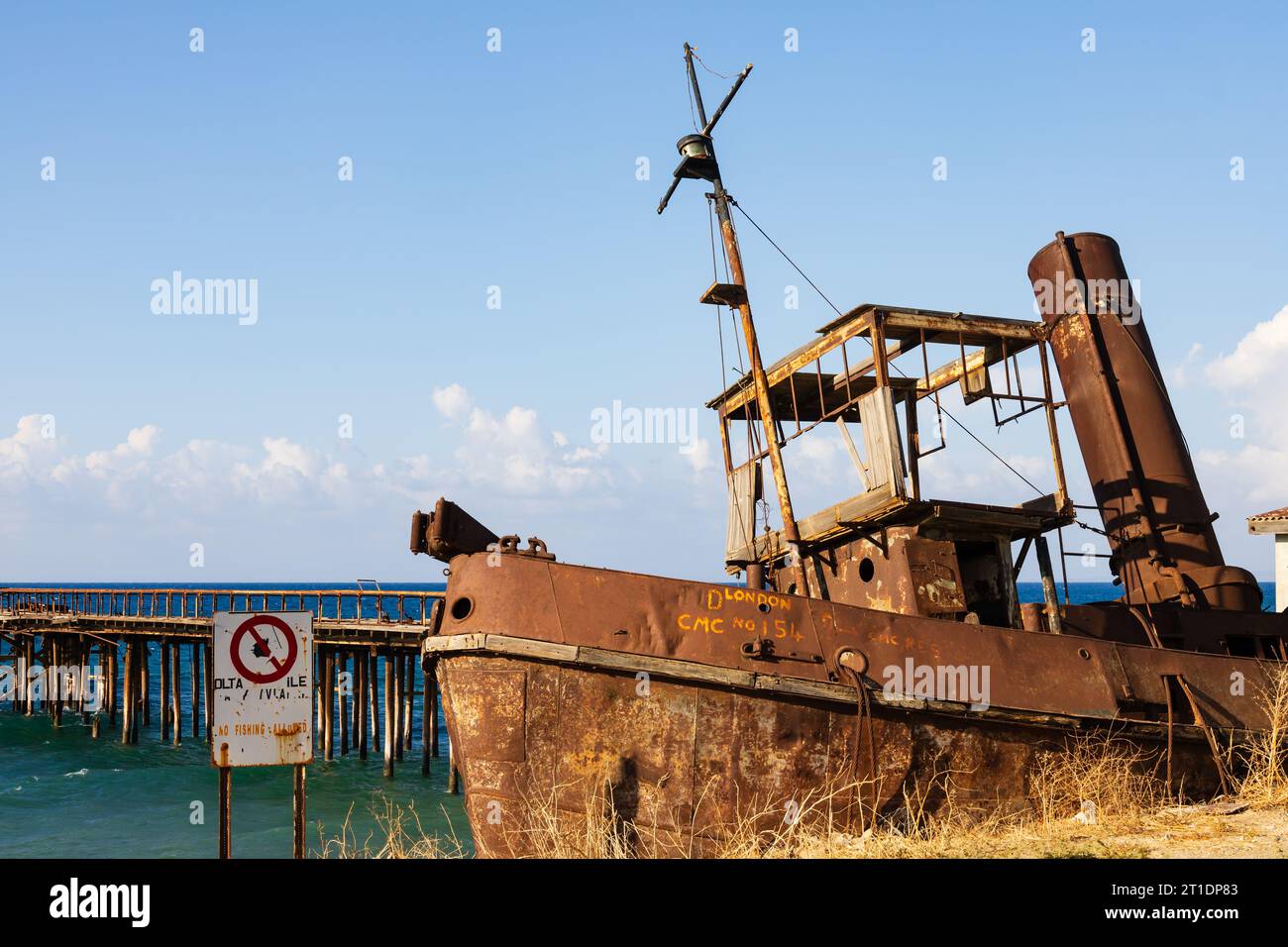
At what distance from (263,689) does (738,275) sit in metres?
→ 6.27

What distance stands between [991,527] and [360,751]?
1861 cm

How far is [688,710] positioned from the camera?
7.05 metres

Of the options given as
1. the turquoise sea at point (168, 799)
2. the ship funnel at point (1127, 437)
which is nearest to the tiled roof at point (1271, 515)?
the ship funnel at point (1127, 437)

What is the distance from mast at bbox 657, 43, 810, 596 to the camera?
870 centimetres

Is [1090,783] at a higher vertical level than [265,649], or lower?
lower

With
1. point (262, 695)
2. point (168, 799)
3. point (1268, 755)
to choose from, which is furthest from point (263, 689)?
point (168, 799)

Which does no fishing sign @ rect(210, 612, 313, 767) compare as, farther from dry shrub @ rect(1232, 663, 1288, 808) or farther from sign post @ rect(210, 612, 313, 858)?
dry shrub @ rect(1232, 663, 1288, 808)

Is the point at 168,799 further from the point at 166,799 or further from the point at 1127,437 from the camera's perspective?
the point at 1127,437

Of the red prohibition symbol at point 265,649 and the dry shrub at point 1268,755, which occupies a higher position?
the red prohibition symbol at point 265,649

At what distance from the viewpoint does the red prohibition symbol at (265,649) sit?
4.84m

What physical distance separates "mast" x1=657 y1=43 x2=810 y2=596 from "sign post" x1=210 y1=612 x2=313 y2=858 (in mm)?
4559

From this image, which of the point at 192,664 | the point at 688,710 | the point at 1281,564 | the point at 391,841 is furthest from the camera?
the point at 192,664

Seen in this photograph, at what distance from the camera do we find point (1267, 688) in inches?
359

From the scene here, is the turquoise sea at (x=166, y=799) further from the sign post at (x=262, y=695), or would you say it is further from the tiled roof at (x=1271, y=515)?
the tiled roof at (x=1271, y=515)
